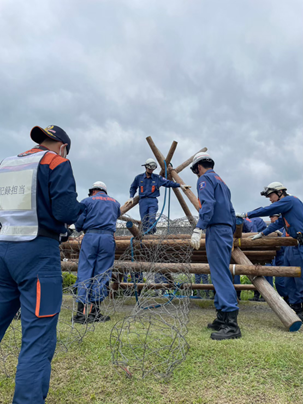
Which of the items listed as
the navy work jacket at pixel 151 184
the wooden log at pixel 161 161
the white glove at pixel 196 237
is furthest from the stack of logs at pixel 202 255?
the wooden log at pixel 161 161

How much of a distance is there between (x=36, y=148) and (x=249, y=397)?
8.68ft

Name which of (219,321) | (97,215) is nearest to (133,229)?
(97,215)

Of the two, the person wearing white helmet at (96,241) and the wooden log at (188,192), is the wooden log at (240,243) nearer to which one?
the person wearing white helmet at (96,241)

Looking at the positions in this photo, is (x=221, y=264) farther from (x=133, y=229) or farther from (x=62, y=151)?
(x=62, y=151)

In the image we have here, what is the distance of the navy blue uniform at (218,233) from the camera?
12.6 ft

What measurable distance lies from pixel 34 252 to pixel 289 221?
14.2 feet

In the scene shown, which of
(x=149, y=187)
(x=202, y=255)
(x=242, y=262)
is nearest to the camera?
(x=242, y=262)

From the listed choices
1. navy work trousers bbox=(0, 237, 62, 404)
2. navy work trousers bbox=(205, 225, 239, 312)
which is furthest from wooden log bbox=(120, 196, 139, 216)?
navy work trousers bbox=(0, 237, 62, 404)

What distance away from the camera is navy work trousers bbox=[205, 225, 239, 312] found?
12.5 feet

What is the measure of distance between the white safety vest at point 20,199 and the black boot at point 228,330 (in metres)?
2.56

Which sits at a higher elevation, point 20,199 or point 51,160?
point 51,160

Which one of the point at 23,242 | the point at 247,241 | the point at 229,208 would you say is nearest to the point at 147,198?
the point at 247,241

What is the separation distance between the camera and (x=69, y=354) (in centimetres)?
310

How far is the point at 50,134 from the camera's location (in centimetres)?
248
